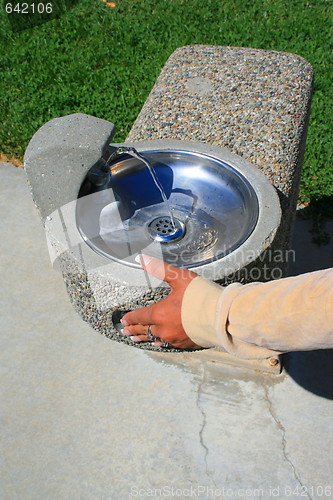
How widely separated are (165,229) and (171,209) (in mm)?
217

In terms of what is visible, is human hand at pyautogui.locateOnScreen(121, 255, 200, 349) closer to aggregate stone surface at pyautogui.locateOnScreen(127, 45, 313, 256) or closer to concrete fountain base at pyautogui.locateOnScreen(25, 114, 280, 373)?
concrete fountain base at pyautogui.locateOnScreen(25, 114, 280, 373)

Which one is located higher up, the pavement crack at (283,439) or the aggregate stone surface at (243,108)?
the aggregate stone surface at (243,108)

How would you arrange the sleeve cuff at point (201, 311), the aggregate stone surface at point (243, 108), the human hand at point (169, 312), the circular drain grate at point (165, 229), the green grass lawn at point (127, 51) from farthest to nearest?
the green grass lawn at point (127, 51) < the aggregate stone surface at point (243, 108) < the circular drain grate at point (165, 229) < the human hand at point (169, 312) < the sleeve cuff at point (201, 311)

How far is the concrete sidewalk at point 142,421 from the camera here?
10.6 ft

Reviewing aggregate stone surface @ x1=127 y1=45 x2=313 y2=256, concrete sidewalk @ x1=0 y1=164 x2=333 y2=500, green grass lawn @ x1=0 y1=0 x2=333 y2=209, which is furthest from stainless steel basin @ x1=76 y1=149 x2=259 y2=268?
green grass lawn @ x1=0 y1=0 x2=333 y2=209

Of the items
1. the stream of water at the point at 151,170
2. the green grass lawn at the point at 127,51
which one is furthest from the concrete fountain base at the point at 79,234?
the green grass lawn at the point at 127,51

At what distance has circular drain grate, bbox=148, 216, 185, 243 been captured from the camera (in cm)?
349

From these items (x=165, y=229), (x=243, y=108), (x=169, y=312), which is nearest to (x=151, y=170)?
(x=165, y=229)

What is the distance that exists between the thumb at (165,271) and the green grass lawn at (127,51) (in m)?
2.67

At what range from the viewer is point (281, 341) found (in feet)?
6.56

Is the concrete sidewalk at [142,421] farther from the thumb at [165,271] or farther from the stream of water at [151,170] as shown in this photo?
the thumb at [165,271]

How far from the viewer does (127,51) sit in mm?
6559

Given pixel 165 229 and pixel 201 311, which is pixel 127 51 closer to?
pixel 165 229

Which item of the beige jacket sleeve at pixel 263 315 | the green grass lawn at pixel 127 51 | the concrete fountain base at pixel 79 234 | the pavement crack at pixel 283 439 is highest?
the beige jacket sleeve at pixel 263 315
